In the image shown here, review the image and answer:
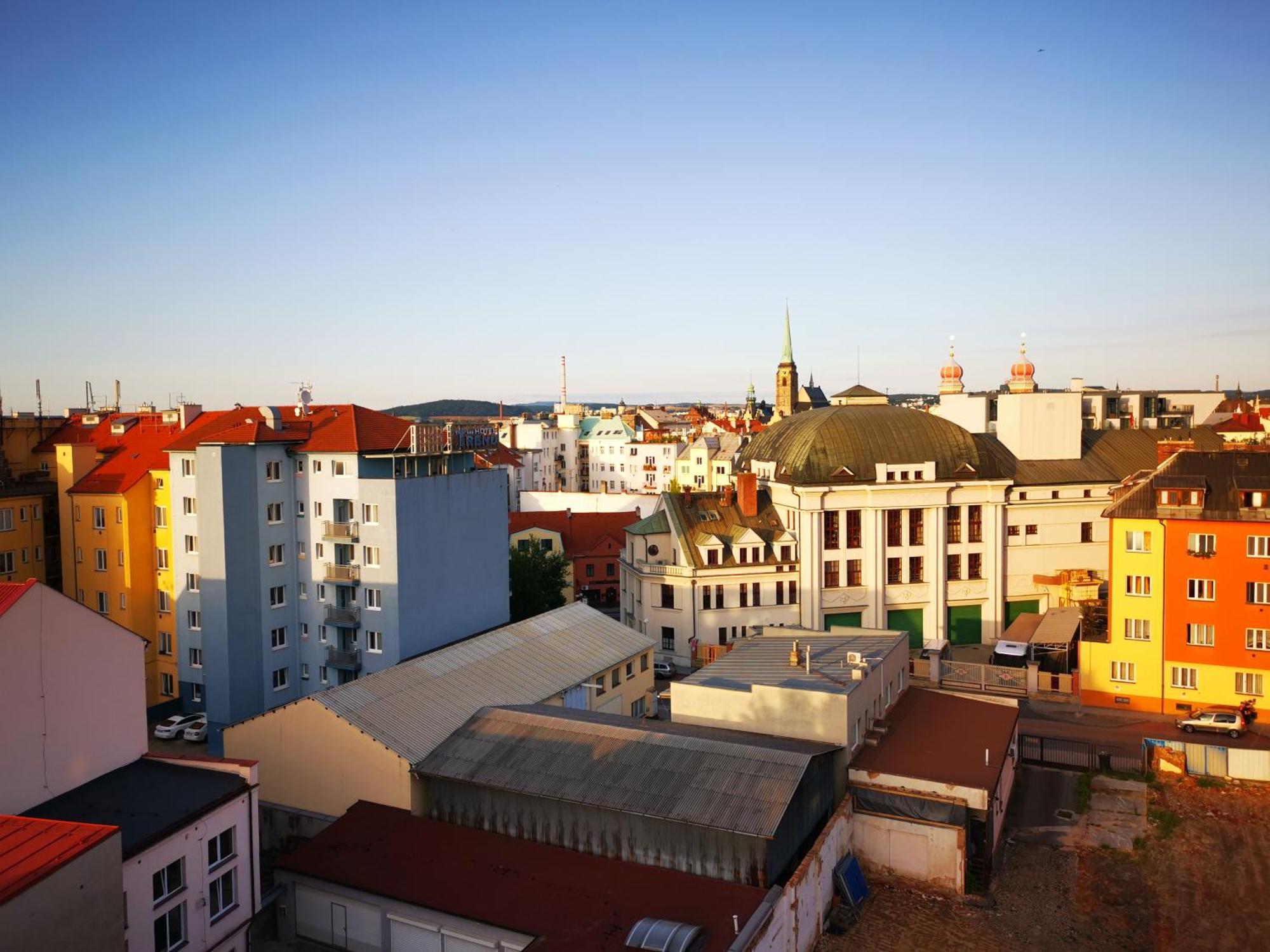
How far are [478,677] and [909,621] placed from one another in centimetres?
3296

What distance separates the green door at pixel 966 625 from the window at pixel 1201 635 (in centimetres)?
1768

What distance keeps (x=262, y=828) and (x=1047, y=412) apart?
54.2 meters

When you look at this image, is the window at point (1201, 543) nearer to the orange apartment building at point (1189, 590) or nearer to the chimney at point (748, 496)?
the orange apartment building at point (1189, 590)

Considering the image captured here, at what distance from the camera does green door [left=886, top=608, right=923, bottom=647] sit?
196 ft

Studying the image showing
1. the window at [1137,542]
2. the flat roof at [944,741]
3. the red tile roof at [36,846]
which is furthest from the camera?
the window at [1137,542]

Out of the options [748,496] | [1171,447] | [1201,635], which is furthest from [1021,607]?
[748,496]

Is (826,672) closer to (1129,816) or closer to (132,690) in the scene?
(1129,816)

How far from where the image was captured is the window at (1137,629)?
147 feet

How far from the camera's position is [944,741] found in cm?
3384

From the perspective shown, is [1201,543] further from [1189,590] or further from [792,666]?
[792,666]

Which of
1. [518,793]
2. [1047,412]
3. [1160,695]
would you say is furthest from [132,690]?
[1047,412]

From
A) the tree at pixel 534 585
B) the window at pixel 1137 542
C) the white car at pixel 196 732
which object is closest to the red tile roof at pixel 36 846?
the white car at pixel 196 732

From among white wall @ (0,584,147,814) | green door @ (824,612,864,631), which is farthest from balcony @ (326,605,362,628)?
green door @ (824,612,864,631)

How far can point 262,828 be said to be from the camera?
31781mm
